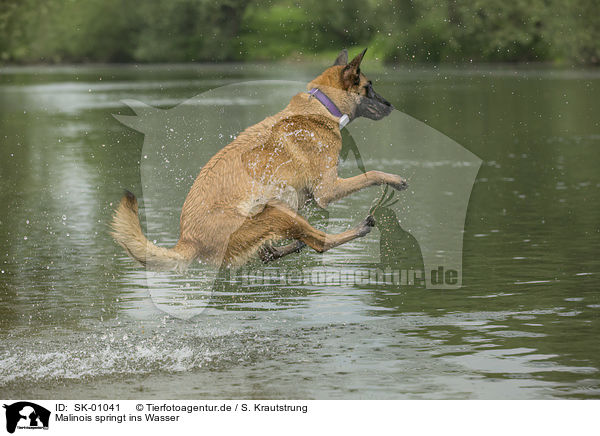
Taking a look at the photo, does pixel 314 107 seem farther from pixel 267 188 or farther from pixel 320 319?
pixel 320 319

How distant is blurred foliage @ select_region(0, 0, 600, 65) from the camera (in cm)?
7800

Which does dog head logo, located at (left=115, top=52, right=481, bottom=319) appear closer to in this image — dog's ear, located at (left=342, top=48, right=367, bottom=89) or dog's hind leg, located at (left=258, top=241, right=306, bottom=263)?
dog's ear, located at (left=342, top=48, right=367, bottom=89)

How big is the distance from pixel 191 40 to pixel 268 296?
337ft

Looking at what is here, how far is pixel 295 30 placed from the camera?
110m

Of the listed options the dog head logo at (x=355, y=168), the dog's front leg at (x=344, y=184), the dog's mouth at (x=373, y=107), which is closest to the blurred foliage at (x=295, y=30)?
the dog head logo at (x=355, y=168)

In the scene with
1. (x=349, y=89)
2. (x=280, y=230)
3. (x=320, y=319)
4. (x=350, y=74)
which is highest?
(x=350, y=74)

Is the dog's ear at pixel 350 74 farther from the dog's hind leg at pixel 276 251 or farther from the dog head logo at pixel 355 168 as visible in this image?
the dog's hind leg at pixel 276 251

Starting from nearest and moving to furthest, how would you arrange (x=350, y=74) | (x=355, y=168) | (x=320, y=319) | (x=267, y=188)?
1. (x=267, y=188)
2. (x=350, y=74)
3. (x=320, y=319)
4. (x=355, y=168)

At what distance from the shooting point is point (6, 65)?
10762 centimetres

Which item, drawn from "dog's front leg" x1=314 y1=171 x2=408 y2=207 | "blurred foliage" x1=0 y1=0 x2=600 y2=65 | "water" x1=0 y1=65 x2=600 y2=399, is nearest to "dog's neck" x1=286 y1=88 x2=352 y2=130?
"dog's front leg" x1=314 y1=171 x2=408 y2=207

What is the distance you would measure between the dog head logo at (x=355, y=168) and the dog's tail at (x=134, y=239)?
0.57m

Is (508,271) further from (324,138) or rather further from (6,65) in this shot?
(6,65)
